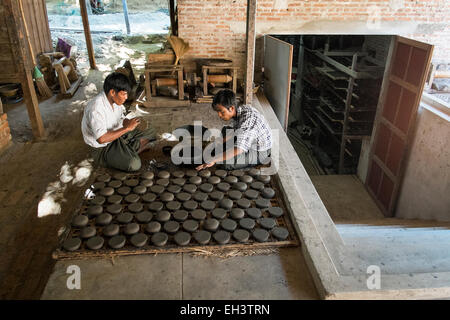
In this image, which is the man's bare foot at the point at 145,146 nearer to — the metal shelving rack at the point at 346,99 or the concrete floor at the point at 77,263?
the concrete floor at the point at 77,263

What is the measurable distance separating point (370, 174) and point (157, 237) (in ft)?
20.5

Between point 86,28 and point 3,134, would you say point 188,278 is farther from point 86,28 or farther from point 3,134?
point 86,28

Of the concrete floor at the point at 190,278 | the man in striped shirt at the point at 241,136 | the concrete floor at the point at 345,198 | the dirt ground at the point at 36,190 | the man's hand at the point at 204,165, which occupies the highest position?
the man in striped shirt at the point at 241,136

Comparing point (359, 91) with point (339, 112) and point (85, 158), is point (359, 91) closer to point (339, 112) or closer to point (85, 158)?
point (339, 112)

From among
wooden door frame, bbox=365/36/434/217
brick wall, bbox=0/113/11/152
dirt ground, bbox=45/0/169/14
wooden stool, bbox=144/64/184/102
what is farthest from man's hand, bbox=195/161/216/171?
dirt ground, bbox=45/0/169/14

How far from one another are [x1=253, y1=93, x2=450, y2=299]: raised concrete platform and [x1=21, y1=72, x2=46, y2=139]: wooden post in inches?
147

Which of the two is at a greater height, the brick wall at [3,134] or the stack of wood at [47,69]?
the stack of wood at [47,69]

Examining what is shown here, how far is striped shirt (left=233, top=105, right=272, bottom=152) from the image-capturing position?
373cm

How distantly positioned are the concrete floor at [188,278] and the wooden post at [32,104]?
333cm

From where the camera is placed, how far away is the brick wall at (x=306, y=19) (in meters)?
6.82

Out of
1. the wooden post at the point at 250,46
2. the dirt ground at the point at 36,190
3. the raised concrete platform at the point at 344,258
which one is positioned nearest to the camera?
the raised concrete platform at the point at 344,258

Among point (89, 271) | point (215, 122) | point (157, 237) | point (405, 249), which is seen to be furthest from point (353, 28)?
point (89, 271)

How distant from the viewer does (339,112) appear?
27.5 feet

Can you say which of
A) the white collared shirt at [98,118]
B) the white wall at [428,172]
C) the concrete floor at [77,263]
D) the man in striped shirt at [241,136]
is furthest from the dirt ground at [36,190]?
the white wall at [428,172]
